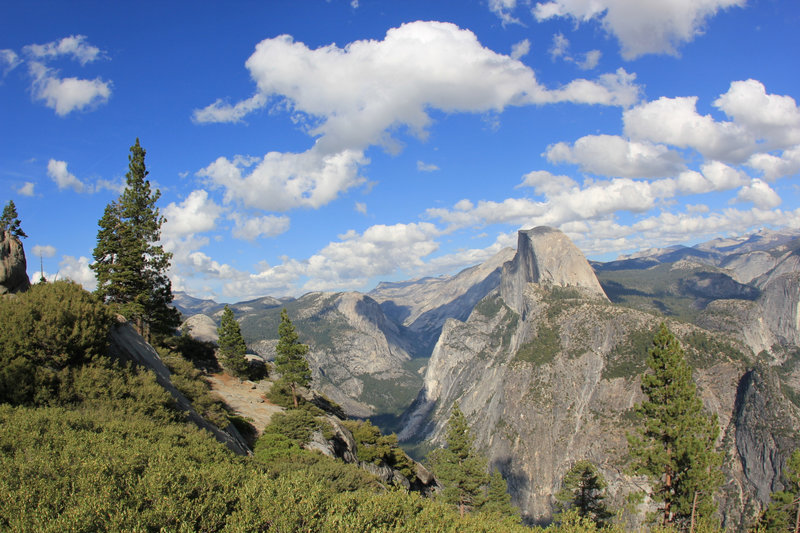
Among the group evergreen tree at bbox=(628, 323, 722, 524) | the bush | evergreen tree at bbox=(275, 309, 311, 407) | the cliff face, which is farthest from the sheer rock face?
the cliff face

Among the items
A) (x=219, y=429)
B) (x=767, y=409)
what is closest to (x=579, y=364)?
(x=767, y=409)

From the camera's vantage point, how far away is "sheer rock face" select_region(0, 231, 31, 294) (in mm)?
23297

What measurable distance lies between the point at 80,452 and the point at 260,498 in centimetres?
482

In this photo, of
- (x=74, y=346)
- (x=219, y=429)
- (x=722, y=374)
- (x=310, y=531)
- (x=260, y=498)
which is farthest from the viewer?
(x=722, y=374)

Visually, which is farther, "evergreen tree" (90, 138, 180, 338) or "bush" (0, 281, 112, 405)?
"evergreen tree" (90, 138, 180, 338)

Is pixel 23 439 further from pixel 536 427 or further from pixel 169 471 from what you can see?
pixel 536 427

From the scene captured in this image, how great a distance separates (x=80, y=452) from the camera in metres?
10.9

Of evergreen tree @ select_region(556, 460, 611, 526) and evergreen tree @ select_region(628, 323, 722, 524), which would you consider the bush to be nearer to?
evergreen tree @ select_region(628, 323, 722, 524)

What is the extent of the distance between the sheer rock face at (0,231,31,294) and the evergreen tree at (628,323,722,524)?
126 feet

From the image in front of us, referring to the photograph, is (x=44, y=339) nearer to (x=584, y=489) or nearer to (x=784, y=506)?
(x=584, y=489)

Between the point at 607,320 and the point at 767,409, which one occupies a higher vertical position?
the point at 607,320

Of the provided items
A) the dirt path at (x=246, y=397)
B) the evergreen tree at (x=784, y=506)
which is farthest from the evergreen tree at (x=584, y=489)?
the dirt path at (x=246, y=397)

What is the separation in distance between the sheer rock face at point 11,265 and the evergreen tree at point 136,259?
12.3 metres

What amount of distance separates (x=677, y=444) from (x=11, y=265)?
41.0 meters
